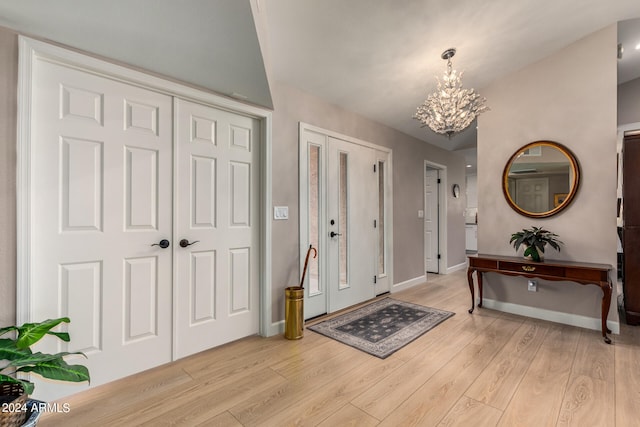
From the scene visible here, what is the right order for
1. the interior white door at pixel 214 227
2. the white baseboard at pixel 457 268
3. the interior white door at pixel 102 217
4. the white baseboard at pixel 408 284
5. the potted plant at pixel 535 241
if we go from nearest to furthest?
the interior white door at pixel 102 217, the interior white door at pixel 214 227, the potted plant at pixel 535 241, the white baseboard at pixel 408 284, the white baseboard at pixel 457 268

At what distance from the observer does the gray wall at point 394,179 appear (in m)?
2.81

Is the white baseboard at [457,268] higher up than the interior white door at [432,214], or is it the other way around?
the interior white door at [432,214]

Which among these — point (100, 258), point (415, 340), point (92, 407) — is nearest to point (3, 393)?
point (92, 407)

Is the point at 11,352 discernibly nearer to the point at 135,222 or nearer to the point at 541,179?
the point at 135,222

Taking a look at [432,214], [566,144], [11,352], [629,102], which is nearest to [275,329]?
[11,352]

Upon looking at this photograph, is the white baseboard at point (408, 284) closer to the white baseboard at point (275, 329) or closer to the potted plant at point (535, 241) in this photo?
the potted plant at point (535, 241)

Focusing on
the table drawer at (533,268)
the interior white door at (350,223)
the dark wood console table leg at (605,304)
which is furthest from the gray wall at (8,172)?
the dark wood console table leg at (605,304)

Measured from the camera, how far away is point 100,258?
74.5 inches

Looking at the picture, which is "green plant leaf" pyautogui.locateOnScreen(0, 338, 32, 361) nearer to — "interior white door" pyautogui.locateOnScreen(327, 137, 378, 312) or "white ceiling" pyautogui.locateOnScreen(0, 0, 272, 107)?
"white ceiling" pyautogui.locateOnScreen(0, 0, 272, 107)

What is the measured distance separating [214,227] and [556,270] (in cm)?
328

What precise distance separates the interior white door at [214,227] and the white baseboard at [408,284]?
2.25m

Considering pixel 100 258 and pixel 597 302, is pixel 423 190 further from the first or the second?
pixel 100 258

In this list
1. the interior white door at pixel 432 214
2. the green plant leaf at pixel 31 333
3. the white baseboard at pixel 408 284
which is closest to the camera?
the green plant leaf at pixel 31 333

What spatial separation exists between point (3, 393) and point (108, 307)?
27.4 inches
